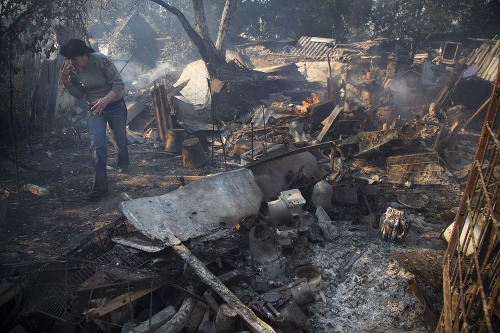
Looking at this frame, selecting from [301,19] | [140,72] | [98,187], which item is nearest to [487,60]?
[301,19]

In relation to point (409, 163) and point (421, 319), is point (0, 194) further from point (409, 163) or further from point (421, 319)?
point (409, 163)

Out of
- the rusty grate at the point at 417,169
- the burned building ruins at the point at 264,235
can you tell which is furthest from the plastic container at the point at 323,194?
the rusty grate at the point at 417,169

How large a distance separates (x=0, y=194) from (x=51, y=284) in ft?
9.85

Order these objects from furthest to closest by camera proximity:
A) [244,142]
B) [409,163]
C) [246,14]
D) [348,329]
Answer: [246,14], [244,142], [409,163], [348,329]

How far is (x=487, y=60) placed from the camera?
17328mm

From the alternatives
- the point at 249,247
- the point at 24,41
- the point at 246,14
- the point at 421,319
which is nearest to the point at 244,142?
the point at 249,247

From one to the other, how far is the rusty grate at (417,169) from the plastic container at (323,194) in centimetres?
206

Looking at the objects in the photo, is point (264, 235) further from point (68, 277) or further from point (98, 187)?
point (98, 187)

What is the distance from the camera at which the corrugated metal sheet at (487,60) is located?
1619 centimetres

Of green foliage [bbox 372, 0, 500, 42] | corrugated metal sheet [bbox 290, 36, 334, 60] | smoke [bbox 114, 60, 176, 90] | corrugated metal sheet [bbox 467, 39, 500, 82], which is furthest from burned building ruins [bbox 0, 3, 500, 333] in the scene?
green foliage [bbox 372, 0, 500, 42]

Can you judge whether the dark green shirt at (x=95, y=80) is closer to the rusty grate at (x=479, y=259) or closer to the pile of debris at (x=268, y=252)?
the pile of debris at (x=268, y=252)

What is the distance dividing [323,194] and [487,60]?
17982mm

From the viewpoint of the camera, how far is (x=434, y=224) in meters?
5.30

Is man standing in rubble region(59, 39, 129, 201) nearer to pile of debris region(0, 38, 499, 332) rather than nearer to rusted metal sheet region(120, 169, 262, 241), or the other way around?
pile of debris region(0, 38, 499, 332)
